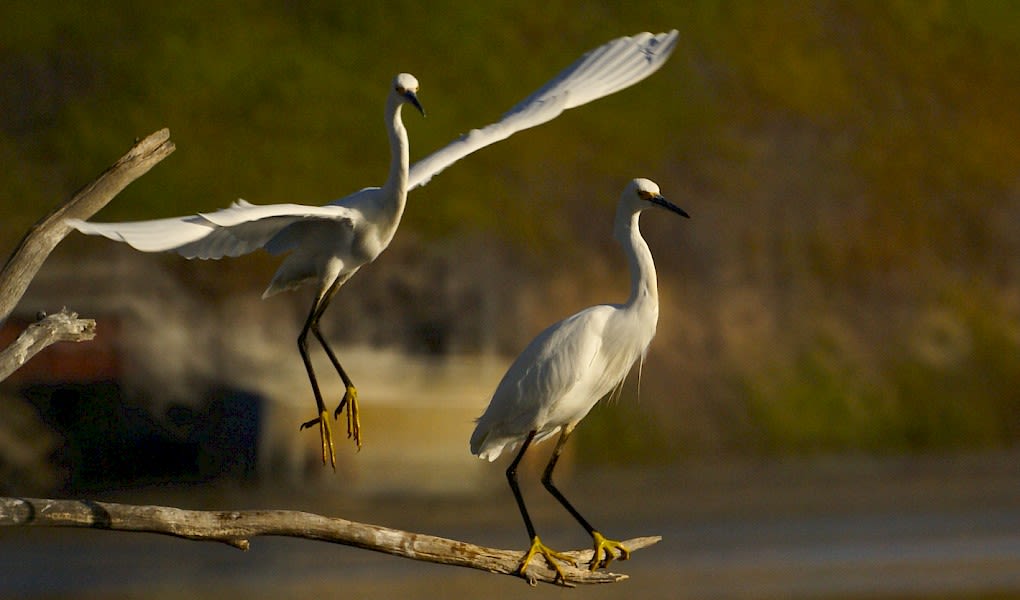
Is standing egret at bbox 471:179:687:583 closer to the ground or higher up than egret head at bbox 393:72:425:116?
closer to the ground

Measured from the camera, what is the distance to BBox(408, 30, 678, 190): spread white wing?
27.0ft

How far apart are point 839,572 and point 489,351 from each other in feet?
24.2

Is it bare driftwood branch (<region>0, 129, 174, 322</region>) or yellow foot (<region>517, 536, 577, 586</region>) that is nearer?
bare driftwood branch (<region>0, 129, 174, 322</region>)

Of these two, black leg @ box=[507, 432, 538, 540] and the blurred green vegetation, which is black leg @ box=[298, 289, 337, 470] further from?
the blurred green vegetation

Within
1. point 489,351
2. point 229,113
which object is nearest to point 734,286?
point 489,351

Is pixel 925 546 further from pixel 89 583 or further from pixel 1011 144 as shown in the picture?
pixel 1011 144

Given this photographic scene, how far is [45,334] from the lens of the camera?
6.59 metres

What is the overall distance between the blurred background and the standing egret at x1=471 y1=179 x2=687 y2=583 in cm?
848

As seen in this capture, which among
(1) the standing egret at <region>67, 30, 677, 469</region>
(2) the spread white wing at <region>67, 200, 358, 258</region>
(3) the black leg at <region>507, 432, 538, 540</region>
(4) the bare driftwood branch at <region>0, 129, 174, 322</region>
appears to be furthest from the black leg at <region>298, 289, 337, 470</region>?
(4) the bare driftwood branch at <region>0, 129, 174, 322</region>

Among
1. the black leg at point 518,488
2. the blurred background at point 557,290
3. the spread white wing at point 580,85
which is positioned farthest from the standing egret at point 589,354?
the blurred background at point 557,290

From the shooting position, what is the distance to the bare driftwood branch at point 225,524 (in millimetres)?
6172

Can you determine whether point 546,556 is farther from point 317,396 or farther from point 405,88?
point 405,88

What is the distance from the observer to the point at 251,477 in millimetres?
20438

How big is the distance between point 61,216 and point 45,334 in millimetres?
471
